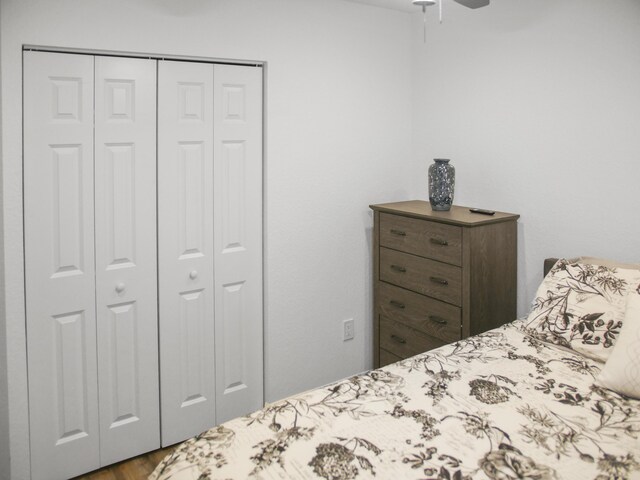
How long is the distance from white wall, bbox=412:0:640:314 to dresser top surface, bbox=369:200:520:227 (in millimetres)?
152

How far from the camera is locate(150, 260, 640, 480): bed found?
1488 mm

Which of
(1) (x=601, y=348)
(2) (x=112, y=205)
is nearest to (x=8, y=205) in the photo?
(2) (x=112, y=205)

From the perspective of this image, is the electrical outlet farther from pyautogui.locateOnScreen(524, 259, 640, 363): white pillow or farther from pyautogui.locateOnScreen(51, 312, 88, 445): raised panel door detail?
pyautogui.locateOnScreen(51, 312, 88, 445): raised panel door detail

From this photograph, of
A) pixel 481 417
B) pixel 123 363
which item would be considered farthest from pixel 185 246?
pixel 481 417

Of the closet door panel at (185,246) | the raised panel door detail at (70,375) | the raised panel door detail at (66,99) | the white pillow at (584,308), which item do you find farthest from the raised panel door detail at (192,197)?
the white pillow at (584,308)

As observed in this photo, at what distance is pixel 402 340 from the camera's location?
327 cm

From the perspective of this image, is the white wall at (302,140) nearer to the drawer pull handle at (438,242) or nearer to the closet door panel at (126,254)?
the closet door panel at (126,254)

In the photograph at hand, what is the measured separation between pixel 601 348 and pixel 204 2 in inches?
92.1

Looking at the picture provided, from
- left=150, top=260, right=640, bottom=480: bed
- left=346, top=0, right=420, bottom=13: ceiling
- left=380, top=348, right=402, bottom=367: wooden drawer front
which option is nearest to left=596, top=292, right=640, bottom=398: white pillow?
left=150, top=260, right=640, bottom=480: bed

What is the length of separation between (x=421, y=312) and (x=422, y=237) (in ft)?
1.38

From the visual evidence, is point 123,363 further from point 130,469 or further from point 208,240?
point 208,240

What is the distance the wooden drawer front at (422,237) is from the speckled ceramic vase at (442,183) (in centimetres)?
18

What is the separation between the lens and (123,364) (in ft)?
8.94

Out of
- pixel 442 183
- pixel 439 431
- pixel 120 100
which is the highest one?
pixel 120 100
